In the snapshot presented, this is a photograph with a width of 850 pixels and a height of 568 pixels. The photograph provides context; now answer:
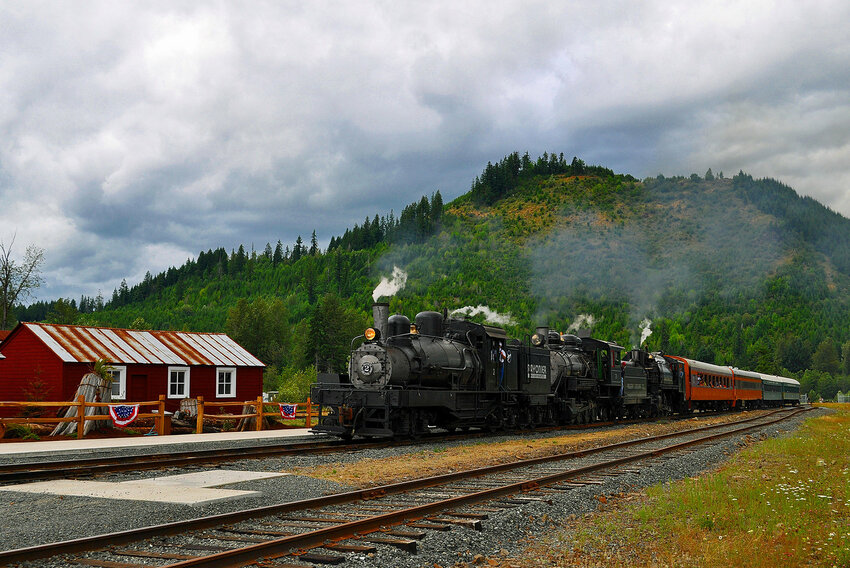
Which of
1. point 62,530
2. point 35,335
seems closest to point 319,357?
point 35,335

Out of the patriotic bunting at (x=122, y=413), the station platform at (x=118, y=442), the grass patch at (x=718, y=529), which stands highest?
the patriotic bunting at (x=122, y=413)

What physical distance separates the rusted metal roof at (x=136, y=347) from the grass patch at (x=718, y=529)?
2537cm

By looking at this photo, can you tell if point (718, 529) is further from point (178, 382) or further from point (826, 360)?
point (826, 360)

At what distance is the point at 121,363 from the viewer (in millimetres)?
29688

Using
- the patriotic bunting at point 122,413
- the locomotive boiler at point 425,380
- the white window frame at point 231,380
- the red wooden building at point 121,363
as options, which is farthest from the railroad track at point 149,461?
the white window frame at point 231,380

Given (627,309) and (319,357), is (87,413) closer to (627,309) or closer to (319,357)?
(319,357)

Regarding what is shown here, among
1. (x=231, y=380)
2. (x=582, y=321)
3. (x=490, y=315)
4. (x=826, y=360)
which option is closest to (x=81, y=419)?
(x=231, y=380)

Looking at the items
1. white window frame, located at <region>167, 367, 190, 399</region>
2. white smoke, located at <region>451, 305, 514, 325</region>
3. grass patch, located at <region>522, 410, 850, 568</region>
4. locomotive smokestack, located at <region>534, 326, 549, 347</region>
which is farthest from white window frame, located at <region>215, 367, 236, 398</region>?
white smoke, located at <region>451, 305, 514, 325</region>

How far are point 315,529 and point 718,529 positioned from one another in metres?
5.04

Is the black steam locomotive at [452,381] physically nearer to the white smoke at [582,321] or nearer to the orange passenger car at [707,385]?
the orange passenger car at [707,385]

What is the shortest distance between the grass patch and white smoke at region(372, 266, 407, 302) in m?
173

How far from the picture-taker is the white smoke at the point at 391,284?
188000 millimetres

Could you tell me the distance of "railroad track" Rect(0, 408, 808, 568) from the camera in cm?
669

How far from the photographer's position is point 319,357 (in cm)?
9294
